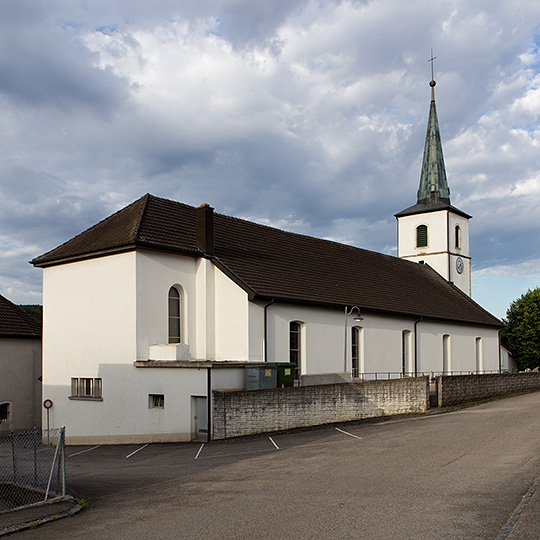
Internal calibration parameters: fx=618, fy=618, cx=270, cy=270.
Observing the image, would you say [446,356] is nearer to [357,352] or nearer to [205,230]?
[357,352]

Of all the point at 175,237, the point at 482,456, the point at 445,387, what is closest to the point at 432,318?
the point at 445,387

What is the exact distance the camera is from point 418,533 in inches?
324

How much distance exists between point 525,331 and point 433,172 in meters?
16.7

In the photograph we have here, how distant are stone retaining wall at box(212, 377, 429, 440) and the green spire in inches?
1005

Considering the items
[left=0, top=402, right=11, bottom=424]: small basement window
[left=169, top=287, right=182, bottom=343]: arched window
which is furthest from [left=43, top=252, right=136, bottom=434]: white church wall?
[left=0, top=402, right=11, bottom=424]: small basement window

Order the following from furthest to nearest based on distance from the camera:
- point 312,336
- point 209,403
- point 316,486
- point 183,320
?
point 312,336 < point 183,320 < point 209,403 < point 316,486

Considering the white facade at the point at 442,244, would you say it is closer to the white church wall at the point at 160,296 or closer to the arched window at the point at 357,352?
the arched window at the point at 357,352

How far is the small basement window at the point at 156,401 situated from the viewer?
21609mm

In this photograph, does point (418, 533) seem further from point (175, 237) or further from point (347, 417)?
point (175, 237)

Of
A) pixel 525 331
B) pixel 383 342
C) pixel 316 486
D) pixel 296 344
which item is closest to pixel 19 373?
pixel 296 344

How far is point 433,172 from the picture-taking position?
48719mm

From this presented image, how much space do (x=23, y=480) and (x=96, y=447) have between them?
842cm

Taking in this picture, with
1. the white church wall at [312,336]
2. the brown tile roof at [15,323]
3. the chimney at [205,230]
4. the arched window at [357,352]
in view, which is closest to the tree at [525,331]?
the arched window at [357,352]

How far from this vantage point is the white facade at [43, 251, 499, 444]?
21.3 m
